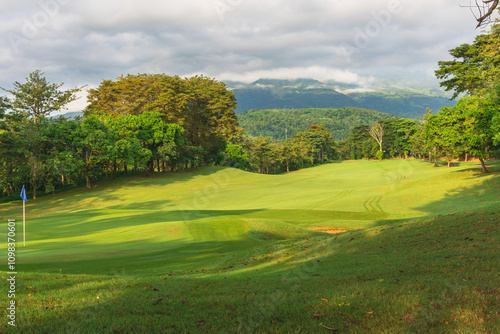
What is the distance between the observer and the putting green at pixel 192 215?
13.2m

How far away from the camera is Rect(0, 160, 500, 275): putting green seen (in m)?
13.2

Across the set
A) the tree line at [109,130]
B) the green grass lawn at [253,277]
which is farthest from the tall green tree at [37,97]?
the green grass lawn at [253,277]

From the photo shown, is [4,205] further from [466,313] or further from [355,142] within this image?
[355,142]

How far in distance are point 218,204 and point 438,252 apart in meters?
31.1

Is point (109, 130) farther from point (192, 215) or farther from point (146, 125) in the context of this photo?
point (192, 215)

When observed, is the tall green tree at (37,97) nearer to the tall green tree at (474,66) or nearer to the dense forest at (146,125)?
the dense forest at (146,125)

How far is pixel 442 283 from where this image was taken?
6184 millimetres

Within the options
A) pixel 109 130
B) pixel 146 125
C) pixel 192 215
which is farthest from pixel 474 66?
pixel 109 130

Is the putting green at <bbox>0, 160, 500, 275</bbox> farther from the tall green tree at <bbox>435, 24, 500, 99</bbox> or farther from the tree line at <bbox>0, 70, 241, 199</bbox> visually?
the tall green tree at <bbox>435, 24, 500, 99</bbox>

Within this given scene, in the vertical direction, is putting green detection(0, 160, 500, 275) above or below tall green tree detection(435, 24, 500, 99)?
below

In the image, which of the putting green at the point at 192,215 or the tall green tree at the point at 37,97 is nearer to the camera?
the putting green at the point at 192,215

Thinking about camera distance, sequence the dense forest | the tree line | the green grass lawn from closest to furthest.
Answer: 1. the green grass lawn
2. the dense forest
3. the tree line

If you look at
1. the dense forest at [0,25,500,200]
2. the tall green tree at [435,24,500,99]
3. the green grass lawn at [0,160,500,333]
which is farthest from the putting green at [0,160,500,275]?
the tall green tree at [435,24,500,99]

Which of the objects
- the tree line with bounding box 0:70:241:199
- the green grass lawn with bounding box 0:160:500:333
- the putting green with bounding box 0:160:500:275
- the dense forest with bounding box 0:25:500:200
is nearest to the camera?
the green grass lawn with bounding box 0:160:500:333
